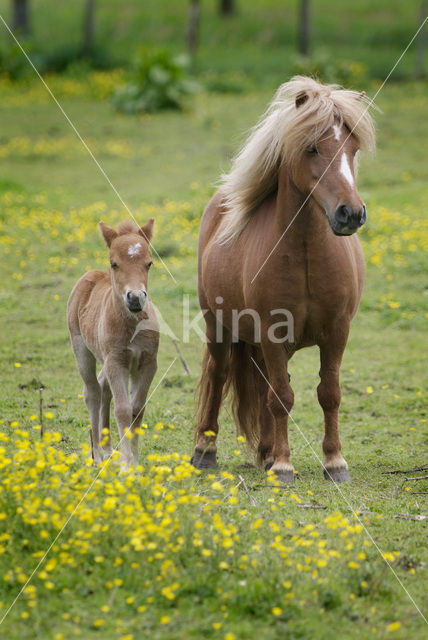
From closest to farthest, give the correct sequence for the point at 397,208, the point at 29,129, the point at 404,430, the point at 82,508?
the point at 82,508 → the point at 404,430 → the point at 397,208 → the point at 29,129

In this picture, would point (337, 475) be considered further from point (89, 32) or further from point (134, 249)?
point (89, 32)

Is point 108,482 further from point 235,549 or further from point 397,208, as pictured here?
point 397,208

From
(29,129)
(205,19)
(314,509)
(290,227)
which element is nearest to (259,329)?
(290,227)

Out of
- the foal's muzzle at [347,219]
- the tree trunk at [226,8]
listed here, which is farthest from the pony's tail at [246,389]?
the tree trunk at [226,8]

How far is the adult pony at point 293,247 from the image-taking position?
521cm

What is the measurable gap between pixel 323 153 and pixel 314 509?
221 cm

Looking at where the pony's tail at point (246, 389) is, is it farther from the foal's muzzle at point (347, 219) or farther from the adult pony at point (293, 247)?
the foal's muzzle at point (347, 219)

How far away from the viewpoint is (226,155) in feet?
64.5

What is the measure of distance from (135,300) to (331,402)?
161 centimetres

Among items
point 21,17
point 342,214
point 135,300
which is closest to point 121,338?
point 135,300

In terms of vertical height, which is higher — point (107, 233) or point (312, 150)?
point (312, 150)

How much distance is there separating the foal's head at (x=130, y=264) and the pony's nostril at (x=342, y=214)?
128 cm

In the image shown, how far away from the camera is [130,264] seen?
5395 mm

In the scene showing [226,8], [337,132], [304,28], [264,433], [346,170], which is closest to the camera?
[346,170]
